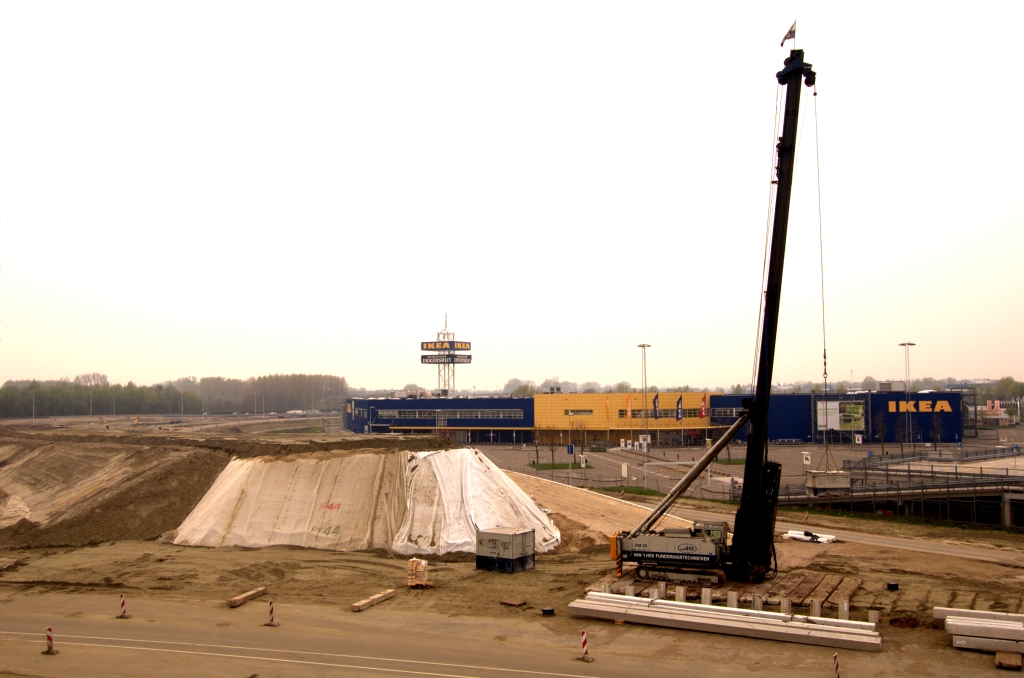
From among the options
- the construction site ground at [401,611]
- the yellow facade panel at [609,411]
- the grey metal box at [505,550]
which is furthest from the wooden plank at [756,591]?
the yellow facade panel at [609,411]

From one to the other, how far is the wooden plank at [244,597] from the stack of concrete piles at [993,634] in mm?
23398

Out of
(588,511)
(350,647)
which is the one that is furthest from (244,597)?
(588,511)

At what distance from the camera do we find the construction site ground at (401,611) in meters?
20.3

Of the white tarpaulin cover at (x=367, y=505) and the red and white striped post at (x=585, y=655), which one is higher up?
the white tarpaulin cover at (x=367, y=505)

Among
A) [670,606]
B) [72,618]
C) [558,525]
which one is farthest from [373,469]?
[670,606]

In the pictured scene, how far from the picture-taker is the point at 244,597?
27188 mm

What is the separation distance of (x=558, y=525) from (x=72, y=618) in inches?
876

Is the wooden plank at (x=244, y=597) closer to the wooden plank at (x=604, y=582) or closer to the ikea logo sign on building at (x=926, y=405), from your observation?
the wooden plank at (x=604, y=582)

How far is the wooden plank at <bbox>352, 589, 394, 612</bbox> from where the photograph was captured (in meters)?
26.0

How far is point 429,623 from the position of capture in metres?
24.3

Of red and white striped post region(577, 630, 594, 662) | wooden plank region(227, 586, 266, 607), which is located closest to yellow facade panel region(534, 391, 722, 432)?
wooden plank region(227, 586, 266, 607)

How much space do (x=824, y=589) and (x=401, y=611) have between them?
15.4 metres

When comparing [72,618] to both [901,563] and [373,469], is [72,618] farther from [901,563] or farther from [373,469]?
[901,563]

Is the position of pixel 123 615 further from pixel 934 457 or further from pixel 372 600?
pixel 934 457
